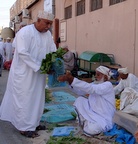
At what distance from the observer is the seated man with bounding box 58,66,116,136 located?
471cm

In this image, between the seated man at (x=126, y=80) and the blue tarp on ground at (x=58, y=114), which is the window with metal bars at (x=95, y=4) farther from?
the blue tarp on ground at (x=58, y=114)

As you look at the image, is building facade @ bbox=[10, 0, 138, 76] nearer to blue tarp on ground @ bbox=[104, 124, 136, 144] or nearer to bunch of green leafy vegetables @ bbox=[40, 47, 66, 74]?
blue tarp on ground @ bbox=[104, 124, 136, 144]

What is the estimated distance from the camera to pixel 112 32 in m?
9.87

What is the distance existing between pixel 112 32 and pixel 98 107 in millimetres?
5348

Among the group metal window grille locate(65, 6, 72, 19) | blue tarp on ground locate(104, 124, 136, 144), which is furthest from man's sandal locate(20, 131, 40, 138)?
metal window grille locate(65, 6, 72, 19)

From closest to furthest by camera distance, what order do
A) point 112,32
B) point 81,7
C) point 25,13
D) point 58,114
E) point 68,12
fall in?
point 58,114 < point 112,32 < point 81,7 < point 68,12 < point 25,13

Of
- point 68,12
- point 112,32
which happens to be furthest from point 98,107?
point 68,12

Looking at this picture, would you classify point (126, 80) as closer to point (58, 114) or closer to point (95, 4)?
point (58, 114)

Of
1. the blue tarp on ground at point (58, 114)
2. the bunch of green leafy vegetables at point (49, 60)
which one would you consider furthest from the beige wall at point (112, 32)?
the bunch of green leafy vegetables at point (49, 60)

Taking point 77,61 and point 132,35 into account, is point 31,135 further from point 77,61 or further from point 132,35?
point 77,61

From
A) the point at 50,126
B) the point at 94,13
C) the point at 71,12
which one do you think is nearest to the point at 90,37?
the point at 94,13

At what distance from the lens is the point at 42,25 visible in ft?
16.0

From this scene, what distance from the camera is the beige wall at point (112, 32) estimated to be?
8.66m

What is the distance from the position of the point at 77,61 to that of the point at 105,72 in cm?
738
